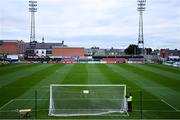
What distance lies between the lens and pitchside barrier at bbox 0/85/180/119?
23828 mm

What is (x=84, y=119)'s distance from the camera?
74.2 feet

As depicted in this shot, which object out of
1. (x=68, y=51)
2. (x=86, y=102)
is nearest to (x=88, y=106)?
(x=86, y=102)

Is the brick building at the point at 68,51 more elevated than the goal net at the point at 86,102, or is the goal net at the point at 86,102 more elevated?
the brick building at the point at 68,51

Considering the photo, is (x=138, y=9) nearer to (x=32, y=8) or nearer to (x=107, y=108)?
(x=32, y=8)

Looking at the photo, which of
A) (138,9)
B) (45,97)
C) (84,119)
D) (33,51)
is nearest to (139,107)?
(84,119)

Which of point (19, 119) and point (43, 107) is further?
point (43, 107)

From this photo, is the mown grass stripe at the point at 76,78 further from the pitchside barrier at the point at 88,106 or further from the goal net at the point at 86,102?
the goal net at the point at 86,102

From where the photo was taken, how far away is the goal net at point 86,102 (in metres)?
24.7

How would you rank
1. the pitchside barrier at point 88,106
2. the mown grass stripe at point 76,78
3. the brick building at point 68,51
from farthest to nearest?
the brick building at point 68,51, the mown grass stripe at point 76,78, the pitchside barrier at point 88,106

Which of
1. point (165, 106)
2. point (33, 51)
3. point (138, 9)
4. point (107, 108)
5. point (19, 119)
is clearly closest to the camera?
point (19, 119)

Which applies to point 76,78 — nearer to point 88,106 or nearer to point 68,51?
point 88,106

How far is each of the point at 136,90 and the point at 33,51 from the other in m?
148

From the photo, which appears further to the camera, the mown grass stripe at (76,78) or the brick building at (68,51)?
the brick building at (68,51)

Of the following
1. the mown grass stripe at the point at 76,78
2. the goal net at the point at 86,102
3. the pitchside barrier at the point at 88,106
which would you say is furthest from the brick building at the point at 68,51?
the goal net at the point at 86,102
